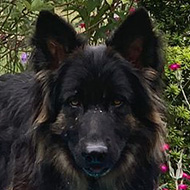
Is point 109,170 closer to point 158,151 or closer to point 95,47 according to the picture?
point 158,151

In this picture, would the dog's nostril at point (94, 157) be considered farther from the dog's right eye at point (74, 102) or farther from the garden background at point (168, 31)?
the garden background at point (168, 31)

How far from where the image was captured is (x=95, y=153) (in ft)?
15.5

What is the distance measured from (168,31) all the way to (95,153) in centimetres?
262

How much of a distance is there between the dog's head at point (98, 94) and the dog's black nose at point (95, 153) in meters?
0.01

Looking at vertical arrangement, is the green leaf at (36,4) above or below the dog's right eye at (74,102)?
above

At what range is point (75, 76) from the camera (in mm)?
5066

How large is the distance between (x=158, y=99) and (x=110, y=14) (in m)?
2.38

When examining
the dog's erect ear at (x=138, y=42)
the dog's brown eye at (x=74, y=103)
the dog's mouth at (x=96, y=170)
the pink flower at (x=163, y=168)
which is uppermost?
the dog's erect ear at (x=138, y=42)

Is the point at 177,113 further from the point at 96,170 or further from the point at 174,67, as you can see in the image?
the point at 96,170

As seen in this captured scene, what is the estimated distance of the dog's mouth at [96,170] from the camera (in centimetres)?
491

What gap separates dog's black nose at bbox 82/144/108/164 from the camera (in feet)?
15.5

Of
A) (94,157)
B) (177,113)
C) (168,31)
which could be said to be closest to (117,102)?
(94,157)

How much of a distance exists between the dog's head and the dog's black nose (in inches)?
0.6

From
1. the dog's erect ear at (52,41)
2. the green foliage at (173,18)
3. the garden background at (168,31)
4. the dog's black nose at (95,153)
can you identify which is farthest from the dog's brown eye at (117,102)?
the green foliage at (173,18)
